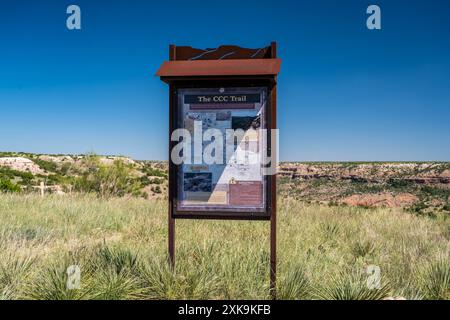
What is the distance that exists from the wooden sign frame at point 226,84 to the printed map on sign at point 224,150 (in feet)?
0.21

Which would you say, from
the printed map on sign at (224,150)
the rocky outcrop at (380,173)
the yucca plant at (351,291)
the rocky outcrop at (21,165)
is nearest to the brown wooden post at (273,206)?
the printed map on sign at (224,150)

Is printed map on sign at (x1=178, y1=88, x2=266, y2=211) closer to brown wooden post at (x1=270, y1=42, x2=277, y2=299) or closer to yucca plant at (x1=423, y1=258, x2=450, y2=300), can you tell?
brown wooden post at (x1=270, y1=42, x2=277, y2=299)

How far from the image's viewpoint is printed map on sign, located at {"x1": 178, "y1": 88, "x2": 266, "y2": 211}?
4.85 m

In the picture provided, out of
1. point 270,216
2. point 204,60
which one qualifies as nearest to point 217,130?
point 204,60

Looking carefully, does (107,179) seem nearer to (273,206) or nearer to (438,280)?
(273,206)

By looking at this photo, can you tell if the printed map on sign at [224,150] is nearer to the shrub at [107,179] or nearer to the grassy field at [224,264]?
the grassy field at [224,264]

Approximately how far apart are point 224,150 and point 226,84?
0.79 meters

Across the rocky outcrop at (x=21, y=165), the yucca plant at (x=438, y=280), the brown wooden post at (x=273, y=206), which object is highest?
the rocky outcrop at (x=21, y=165)

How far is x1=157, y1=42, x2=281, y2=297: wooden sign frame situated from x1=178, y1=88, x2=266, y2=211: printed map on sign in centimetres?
6

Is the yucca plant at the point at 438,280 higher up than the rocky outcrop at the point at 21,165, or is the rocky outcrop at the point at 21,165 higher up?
the rocky outcrop at the point at 21,165

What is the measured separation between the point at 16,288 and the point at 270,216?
9.57ft

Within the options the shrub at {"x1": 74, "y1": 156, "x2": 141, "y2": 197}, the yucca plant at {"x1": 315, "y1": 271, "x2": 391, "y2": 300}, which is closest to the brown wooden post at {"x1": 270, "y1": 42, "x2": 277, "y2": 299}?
the yucca plant at {"x1": 315, "y1": 271, "x2": 391, "y2": 300}

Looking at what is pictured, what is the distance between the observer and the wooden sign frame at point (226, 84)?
4.70 m

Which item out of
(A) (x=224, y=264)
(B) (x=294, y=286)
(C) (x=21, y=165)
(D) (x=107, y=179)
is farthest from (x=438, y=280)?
(C) (x=21, y=165)
